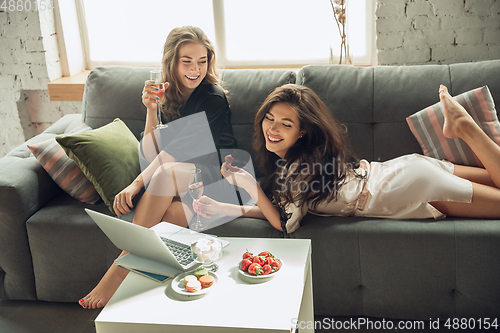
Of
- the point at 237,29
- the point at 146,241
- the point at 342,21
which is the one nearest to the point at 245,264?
the point at 146,241

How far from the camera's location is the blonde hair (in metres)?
2.03

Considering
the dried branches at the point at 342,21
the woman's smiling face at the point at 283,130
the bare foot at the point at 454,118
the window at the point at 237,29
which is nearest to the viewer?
the woman's smiling face at the point at 283,130

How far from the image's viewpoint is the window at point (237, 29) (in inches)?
111

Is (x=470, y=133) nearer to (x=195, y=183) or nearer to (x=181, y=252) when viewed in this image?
(x=195, y=183)

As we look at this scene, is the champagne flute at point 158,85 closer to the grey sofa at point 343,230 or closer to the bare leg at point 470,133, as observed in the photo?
the grey sofa at point 343,230

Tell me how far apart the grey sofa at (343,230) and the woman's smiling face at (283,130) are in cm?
33

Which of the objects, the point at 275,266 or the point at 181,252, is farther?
the point at 181,252

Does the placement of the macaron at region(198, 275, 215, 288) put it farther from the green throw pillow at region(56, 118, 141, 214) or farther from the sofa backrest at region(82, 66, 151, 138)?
the sofa backrest at region(82, 66, 151, 138)

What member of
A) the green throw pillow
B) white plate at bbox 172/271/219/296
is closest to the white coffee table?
white plate at bbox 172/271/219/296

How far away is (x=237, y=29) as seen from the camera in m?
2.96

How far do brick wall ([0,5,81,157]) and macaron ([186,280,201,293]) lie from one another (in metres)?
2.26

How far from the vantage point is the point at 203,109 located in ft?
6.90

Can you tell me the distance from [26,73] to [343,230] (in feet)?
7.74

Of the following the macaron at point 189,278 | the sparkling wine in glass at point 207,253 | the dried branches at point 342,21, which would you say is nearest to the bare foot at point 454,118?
the dried branches at point 342,21
